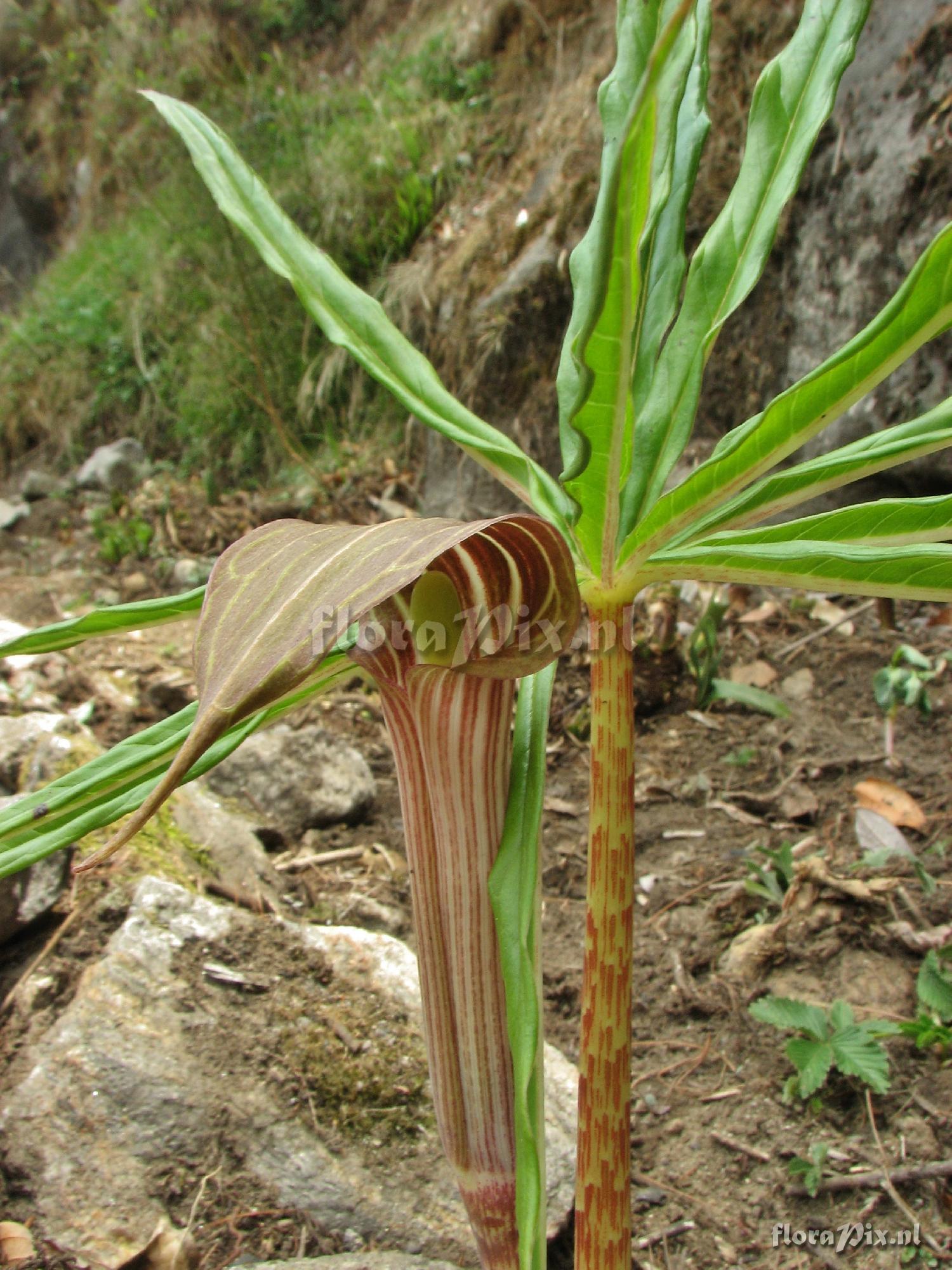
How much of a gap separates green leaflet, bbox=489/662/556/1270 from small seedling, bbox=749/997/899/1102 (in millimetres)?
568

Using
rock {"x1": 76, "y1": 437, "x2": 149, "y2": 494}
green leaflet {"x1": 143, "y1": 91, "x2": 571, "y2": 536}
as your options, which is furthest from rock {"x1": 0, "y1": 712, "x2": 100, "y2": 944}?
rock {"x1": 76, "y1": 437, "x2": 149, "y2": 494}

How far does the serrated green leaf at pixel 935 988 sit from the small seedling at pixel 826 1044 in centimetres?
7

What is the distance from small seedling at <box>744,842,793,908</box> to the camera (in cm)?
142

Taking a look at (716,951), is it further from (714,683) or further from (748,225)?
(748,225)

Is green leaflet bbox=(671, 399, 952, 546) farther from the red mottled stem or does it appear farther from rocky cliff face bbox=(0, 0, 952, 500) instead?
rocky cliff face bbox=(0, 0, 952, 500)

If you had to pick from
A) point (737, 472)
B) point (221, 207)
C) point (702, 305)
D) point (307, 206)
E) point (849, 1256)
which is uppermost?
point (307, 206)

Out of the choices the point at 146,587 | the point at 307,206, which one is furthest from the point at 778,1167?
the point at 307,206

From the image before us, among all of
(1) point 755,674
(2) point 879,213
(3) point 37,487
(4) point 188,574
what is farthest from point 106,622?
(3) point 37,487

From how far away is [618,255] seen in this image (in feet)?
1.80

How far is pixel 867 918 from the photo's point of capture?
1381mm

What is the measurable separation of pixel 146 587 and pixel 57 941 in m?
2.44

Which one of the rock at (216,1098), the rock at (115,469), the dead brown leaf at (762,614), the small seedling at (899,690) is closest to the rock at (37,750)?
the rock at (216,1098)

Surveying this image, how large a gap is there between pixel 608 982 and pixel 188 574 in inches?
117

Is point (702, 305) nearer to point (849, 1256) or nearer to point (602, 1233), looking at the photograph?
point (602, 1233)
